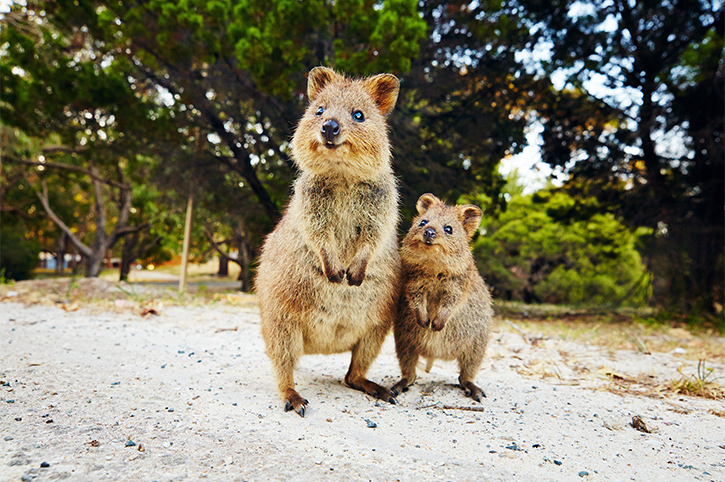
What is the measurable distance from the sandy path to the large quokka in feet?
1.47

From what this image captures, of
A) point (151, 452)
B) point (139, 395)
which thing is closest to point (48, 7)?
point (139, 395)

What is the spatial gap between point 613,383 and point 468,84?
6.66 meters

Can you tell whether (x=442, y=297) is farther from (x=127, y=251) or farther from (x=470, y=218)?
(x=127, y=251)

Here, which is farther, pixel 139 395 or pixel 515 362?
pixel 515 362

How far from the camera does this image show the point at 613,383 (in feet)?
13.8

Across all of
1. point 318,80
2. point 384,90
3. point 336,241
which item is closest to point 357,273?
point 336,241

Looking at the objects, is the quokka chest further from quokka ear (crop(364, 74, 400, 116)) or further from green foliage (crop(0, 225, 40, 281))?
green foliage (crop(0, 225, 40, 281))

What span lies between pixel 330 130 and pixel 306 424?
176 cm

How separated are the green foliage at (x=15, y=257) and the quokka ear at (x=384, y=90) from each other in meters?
18.6

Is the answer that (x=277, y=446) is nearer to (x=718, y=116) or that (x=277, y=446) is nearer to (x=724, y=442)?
(x=724, y=442)

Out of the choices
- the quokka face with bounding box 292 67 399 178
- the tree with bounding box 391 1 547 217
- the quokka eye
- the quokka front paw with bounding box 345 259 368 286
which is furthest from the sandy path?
the tree with bounding box 391 1 547 217

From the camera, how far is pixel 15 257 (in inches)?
685

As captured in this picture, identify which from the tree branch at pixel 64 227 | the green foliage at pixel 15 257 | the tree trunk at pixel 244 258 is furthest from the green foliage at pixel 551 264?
the green foliage at pixel 15 257

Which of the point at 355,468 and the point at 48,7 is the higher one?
the point at 48,7
